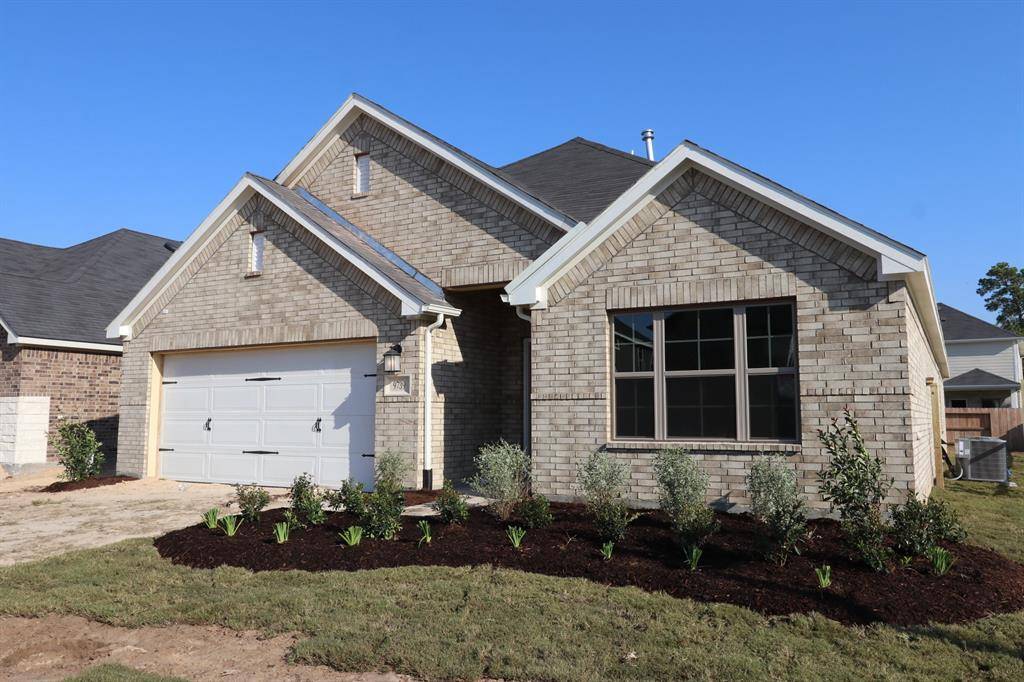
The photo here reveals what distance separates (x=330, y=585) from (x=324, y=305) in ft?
24.3

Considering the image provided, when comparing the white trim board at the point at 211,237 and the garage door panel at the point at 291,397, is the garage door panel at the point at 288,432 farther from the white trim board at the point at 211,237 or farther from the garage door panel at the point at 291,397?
the white trim board at the point at 211,237

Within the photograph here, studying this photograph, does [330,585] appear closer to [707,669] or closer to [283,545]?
[283,545]

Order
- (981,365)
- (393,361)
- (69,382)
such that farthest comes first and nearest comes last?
(981,365) < (69,382) < (393,361)

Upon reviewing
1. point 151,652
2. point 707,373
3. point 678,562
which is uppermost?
point 707,373

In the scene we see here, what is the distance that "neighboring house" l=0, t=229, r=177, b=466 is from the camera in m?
16.9

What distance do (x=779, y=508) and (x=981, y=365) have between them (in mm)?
33261

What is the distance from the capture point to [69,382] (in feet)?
58.3

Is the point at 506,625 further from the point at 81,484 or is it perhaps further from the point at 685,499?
the point at 81,484

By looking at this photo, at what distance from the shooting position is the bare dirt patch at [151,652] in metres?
4.61

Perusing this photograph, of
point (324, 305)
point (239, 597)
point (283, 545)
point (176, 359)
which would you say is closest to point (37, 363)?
point (176, 359)

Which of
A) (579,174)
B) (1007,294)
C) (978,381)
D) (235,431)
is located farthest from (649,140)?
(1007,294)

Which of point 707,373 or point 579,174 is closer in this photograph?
point 707,373

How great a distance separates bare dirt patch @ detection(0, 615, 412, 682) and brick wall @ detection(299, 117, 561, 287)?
8.48 metres

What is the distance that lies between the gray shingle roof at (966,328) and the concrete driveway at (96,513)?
32.1 m
